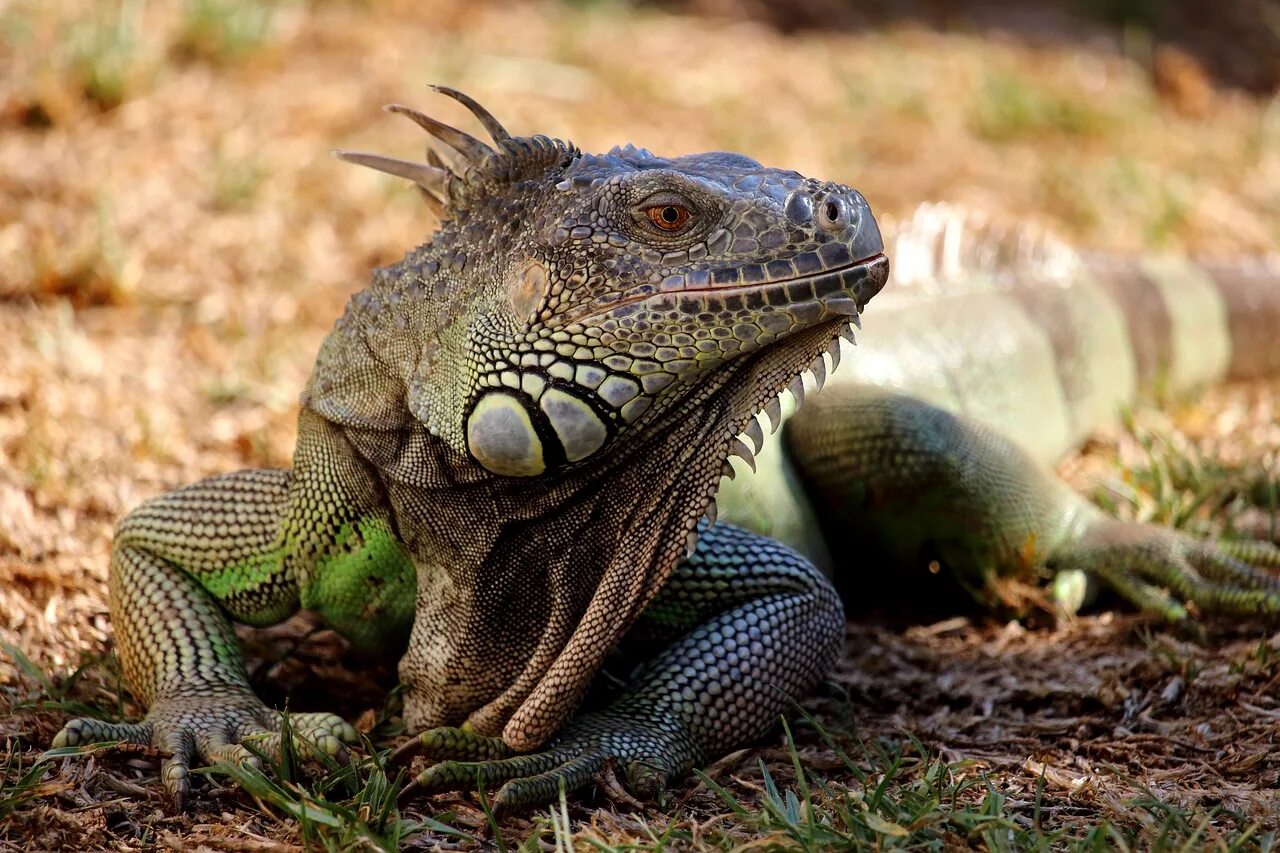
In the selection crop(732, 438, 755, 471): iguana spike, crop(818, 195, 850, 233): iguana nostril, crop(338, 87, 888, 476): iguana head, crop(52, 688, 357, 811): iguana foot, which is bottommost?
crop(52, 688, 357, 811): iguana foot

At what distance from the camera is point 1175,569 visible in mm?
4621

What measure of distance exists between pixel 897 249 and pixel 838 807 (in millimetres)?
3230

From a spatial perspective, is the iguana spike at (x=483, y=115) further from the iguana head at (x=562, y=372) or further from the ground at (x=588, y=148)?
the ground at (x=588, y=148)

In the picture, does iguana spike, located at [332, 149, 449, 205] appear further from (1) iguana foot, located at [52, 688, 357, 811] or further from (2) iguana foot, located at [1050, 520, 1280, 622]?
Answer: (2) iguana foot, located at [1050, 520, 1280, 622]

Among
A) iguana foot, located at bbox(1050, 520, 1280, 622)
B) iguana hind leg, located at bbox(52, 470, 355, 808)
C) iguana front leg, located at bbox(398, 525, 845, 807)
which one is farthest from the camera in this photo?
iguana foot, located at bbox(1050, 520, 1280, 622)

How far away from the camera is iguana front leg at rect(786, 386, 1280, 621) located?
181 inches

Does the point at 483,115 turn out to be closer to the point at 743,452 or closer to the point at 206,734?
the point at 743,452

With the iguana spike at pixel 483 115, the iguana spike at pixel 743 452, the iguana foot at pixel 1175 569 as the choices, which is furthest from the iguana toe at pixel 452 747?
the iguana foot at pixel 1175 569

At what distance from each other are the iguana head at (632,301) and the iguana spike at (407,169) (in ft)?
1.77

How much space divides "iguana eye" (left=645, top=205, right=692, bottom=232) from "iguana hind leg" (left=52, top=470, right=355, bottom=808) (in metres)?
1.35

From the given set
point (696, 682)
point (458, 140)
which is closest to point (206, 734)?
point (696, 682)

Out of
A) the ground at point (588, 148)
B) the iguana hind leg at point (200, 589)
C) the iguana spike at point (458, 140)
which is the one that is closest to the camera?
the ground at point (588, 148)

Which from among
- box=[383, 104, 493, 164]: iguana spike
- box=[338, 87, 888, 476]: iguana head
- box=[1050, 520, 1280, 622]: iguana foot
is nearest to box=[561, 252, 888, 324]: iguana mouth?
box=[338, 87, 888, 476]: iguana head

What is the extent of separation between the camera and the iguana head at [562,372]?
9.87 feet
